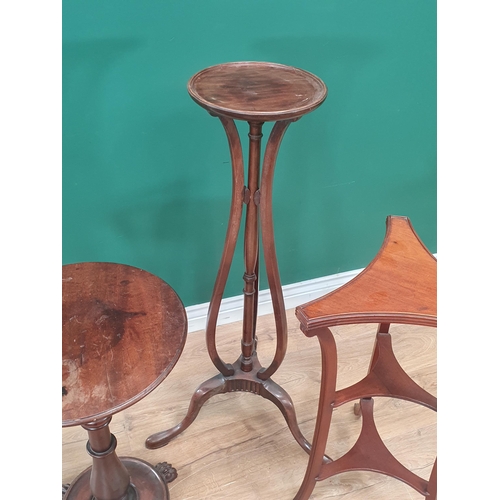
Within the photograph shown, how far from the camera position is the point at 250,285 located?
56.4 inches

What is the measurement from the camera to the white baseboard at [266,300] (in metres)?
1.94

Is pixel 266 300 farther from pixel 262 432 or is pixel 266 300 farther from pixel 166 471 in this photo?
pixel 166 471

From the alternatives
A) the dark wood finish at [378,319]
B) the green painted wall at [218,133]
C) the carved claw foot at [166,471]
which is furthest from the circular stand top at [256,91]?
the carved claw foot at [166,471]

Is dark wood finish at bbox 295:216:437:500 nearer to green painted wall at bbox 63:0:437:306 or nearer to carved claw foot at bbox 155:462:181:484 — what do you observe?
carved claw foot at bbox 155:462:181:484

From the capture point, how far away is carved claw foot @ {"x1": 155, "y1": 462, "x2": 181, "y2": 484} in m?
1.47

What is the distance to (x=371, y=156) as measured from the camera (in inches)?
73.8

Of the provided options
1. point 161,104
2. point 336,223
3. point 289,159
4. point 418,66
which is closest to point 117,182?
point 161,104

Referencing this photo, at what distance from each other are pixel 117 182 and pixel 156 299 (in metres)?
0.58

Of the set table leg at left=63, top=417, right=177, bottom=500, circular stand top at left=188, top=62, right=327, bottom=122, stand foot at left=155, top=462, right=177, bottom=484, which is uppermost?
circular stand top at left=188, top=62, right=327, bottom=122

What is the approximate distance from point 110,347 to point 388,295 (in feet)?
1.83

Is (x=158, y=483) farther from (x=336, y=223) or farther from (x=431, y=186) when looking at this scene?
(x=431, y=186)

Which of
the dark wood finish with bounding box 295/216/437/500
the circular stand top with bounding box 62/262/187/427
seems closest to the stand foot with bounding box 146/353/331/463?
the dark wood finish with bounding box 295/216/437/500

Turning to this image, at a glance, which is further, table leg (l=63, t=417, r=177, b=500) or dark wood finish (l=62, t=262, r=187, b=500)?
table leg (l=63, t=417, r=177, b=500)

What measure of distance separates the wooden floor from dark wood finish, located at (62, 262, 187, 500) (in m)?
0.22
